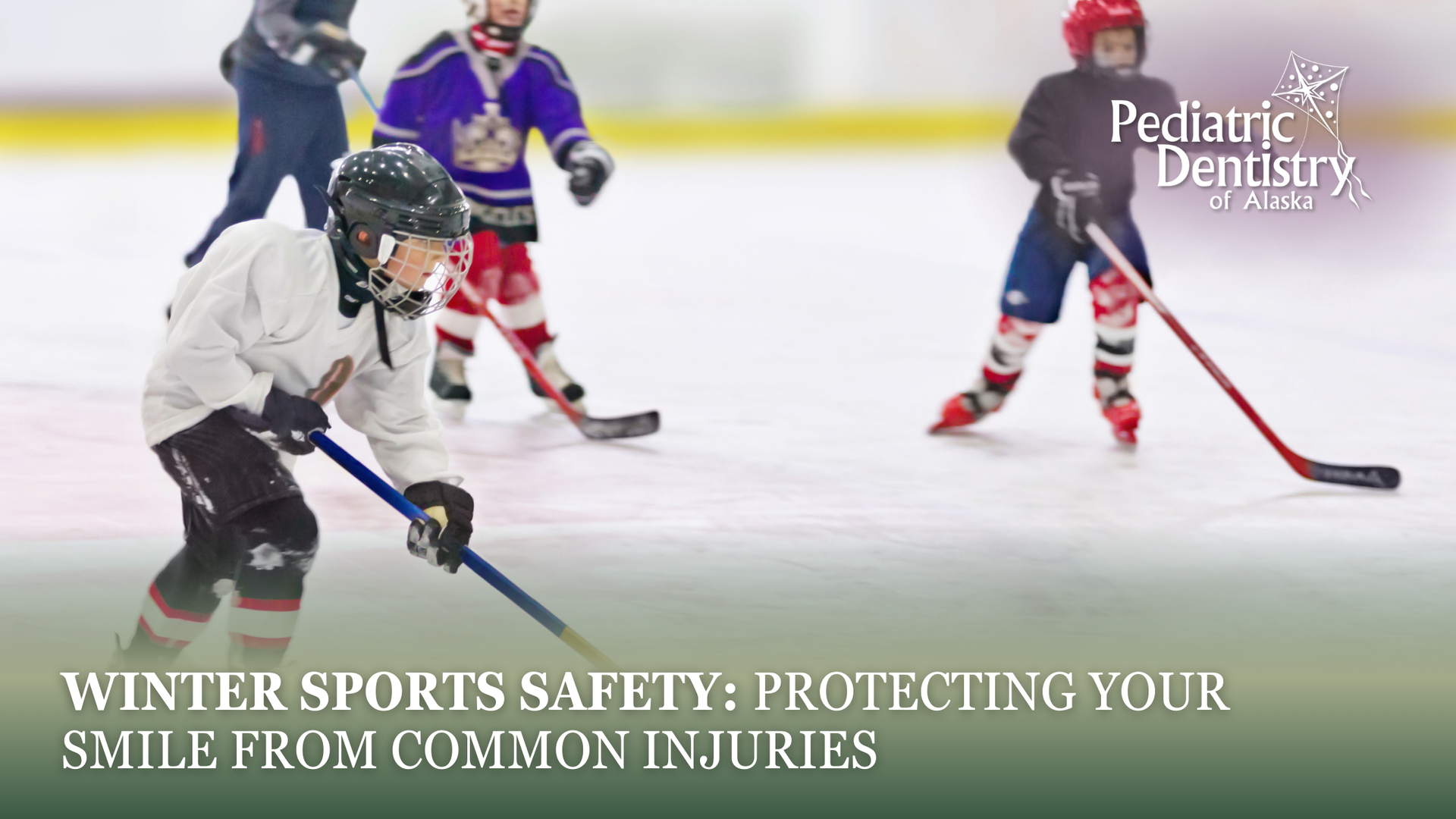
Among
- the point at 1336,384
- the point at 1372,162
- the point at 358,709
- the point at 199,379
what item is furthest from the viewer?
the point at 1372,162

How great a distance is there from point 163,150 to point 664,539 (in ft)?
20.6

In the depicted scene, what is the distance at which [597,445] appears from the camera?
12.3ft

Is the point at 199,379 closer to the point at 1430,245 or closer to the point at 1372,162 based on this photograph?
the point at 1430,245

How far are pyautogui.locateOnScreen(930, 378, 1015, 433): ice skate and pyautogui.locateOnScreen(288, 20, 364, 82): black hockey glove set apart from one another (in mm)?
1518

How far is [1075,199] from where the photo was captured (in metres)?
3.67

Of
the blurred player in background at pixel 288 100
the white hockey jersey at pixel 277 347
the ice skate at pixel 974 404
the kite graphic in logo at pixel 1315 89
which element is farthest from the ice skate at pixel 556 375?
the kite graphic in logo at pixel 1315 89

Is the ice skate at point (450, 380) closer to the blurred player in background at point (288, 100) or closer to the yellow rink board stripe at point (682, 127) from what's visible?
the blurred player in background at point (288, 100)

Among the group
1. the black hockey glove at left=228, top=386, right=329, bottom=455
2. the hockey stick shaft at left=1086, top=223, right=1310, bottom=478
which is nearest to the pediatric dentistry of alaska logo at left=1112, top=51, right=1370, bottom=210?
the hockey stick shaft at left=1086, top=223, right=1310, bottom=478

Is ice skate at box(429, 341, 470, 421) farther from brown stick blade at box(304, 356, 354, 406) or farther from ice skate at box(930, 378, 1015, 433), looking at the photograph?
brown stick blade at box(304, 356, 354, 406)

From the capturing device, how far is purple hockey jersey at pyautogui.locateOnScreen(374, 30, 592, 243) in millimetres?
3771

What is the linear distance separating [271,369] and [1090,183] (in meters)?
2.12

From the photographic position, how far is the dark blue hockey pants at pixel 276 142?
12.5 feet

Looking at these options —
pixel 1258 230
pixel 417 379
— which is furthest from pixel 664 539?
pixel 1258 230

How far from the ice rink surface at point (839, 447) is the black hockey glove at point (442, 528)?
15.6 inches
